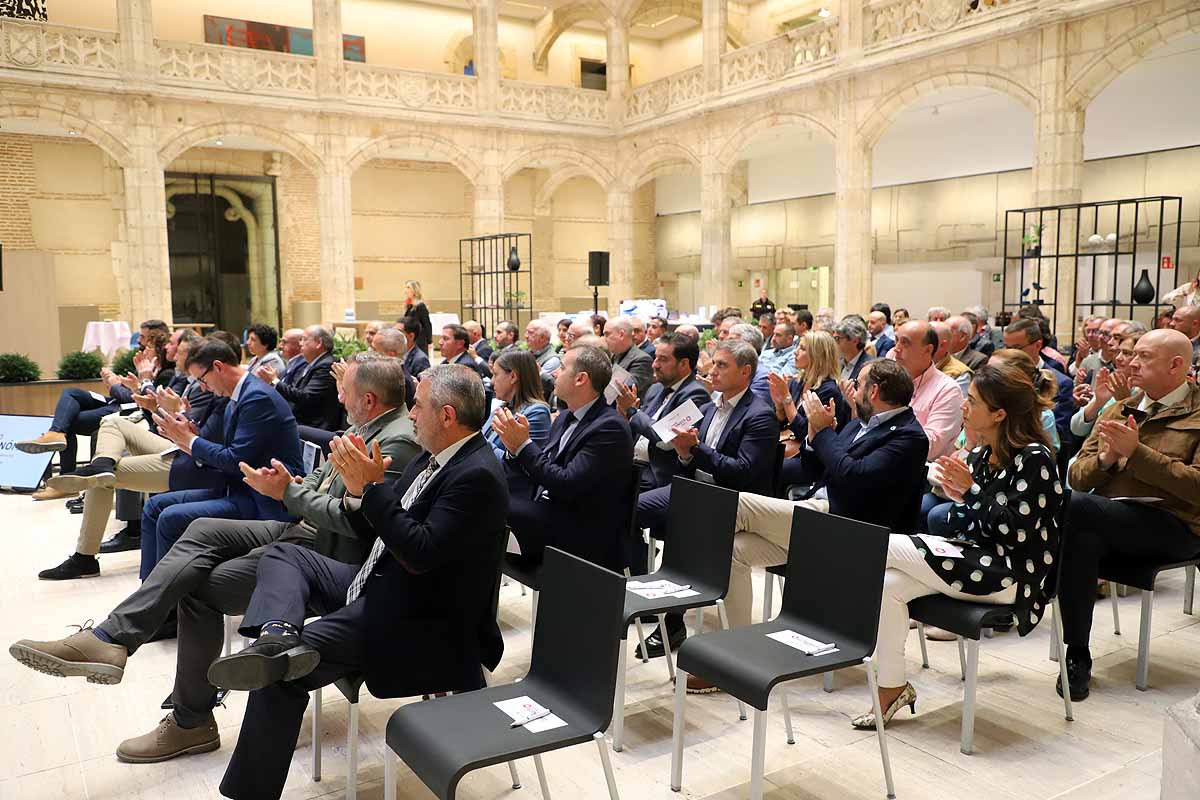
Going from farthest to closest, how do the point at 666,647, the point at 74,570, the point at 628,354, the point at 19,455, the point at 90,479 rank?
the point at 19,455 < the point at 628,354 < the point at 74,570 < the point at 90,479 < the point at 666,647

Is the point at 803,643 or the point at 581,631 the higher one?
the point at 581,631

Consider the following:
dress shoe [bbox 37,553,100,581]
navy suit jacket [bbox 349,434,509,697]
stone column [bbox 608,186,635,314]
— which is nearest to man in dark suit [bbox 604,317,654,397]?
dress shoe [bbox 37,553,100,581]

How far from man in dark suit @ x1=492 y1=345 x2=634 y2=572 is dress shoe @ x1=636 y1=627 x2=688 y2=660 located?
551 millimetres

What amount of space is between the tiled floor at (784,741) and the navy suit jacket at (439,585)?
543 millimetres

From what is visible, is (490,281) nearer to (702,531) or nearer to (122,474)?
(122,474)

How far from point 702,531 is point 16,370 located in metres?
9.48

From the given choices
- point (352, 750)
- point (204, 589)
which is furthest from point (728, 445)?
point (204, 589)

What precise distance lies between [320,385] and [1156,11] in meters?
9.93

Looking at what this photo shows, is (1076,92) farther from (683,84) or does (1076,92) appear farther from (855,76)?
(683,84)

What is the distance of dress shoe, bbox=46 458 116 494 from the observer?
4.62 metres

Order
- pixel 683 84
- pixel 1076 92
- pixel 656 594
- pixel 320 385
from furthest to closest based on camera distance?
pixel 683 84
pixel 1076 92
pixel 320 385
pixel 656 594

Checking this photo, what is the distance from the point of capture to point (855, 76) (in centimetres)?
1345

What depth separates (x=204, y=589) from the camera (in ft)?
10.2

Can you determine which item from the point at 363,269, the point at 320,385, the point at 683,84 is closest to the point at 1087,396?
the point at 320,385
